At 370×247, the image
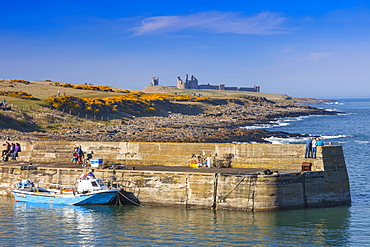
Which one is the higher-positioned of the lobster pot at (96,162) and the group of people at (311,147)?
the group of people at (311,147)

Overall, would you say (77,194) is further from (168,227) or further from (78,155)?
(168,227)

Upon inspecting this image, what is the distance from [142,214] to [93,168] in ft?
17.5

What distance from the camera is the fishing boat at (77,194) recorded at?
27859 mm

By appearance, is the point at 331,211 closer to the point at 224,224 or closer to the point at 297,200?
the point at 297,200

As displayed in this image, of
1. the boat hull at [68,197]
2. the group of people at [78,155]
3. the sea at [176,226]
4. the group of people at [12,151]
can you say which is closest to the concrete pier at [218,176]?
the group of people at [78,155]

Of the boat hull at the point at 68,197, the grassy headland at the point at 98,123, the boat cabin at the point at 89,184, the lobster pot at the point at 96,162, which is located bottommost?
the boat hull at the point at 68,197

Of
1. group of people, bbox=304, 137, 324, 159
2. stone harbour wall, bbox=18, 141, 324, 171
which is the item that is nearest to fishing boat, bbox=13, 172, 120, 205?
stone harbour wall, bbox=18, 141, 324, 171

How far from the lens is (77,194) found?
28250mm

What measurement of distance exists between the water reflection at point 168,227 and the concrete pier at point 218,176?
0.62 m

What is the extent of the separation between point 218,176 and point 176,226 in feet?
12.6

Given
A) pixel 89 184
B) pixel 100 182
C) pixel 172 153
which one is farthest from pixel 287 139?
pixel 89 184

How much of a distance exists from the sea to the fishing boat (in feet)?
1.28

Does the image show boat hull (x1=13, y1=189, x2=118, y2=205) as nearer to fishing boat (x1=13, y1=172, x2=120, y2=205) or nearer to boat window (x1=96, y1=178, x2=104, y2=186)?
fishing boat (x1=13, y1=172, x2=120, y2=205)

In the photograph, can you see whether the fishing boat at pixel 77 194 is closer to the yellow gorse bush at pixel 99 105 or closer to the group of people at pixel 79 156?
the group of people at pixel 79 156
